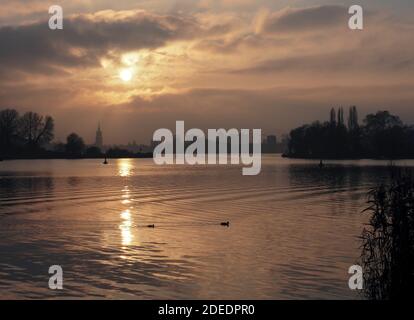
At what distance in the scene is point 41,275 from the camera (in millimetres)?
21453

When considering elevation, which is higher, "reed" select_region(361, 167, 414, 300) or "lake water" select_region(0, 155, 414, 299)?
"reed" select_region(361, 167, 414, 300)

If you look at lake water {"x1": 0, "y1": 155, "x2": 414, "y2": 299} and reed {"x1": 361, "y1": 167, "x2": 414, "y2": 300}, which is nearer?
reed {"x1": 361, "y1": 167, "x2": 414, "y2": 300}

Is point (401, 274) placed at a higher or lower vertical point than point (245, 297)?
higher

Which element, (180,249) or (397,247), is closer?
(397,247)

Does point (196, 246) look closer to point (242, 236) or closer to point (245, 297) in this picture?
point (242, 236)

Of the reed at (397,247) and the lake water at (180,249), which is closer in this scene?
the reed at (397,247)

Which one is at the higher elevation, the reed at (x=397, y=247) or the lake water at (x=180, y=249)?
the reed at (x=397, y=247)

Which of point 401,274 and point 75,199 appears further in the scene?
point 75,199

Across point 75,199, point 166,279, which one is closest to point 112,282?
point 166,279

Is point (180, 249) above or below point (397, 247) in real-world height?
below
